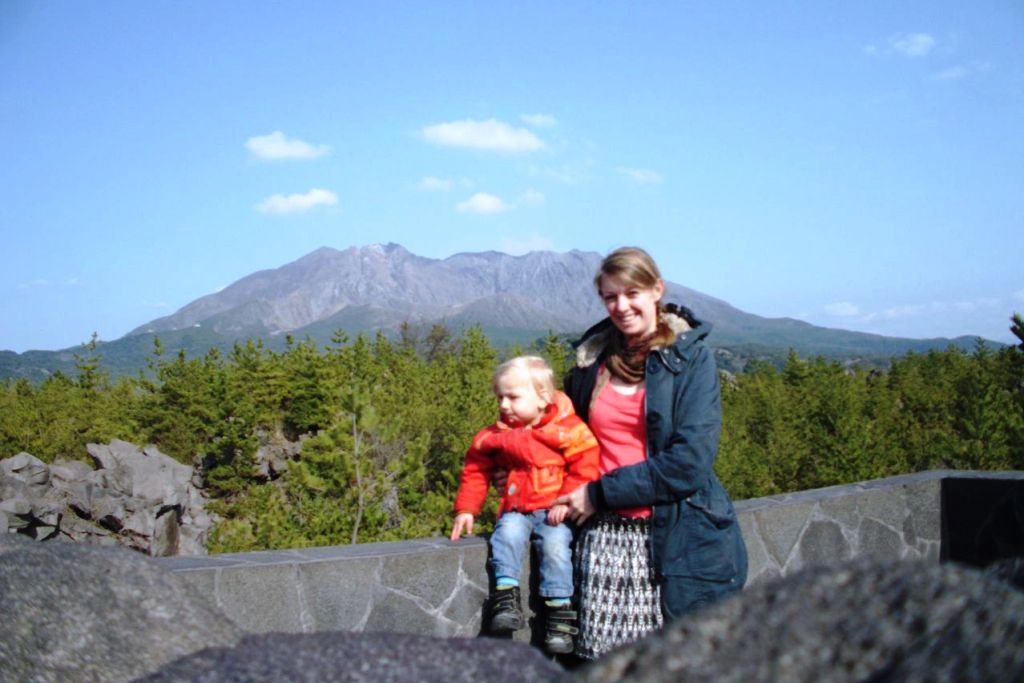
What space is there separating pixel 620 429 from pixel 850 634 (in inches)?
75.5

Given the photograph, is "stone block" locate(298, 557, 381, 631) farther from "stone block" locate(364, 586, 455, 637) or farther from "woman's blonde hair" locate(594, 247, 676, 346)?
"woman's blonde hair" locate(594, 247, 676, 346)

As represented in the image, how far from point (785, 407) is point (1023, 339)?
5.99 m

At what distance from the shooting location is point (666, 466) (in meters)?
2.93

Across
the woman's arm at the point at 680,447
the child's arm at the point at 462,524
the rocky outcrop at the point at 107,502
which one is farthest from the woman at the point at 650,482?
the rocky outcrop at the point at 107,502

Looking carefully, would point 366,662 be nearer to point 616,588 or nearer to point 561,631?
point 616,588

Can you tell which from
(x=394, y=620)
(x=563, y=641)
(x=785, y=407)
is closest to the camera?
(x=563, y=641)

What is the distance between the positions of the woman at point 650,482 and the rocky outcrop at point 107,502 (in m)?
4.52

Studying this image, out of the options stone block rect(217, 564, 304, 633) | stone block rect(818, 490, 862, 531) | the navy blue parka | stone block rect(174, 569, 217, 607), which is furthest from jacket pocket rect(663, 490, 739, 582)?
stone block rect(818, 490, 862, 531)

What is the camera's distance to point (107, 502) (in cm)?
753

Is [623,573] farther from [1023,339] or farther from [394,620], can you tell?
[1023,339]

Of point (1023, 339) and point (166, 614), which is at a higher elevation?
point (1023, 339)

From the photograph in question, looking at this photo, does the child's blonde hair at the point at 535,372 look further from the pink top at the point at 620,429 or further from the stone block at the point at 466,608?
the stone block at the point at 466,608

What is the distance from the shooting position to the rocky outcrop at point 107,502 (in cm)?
669

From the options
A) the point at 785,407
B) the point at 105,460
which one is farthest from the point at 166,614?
the point at 785,407
